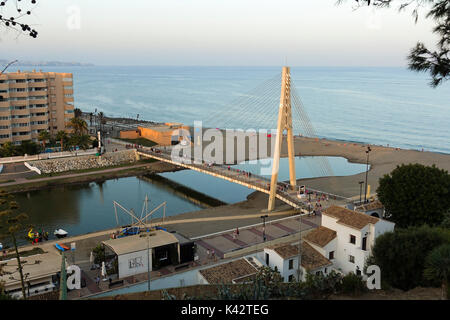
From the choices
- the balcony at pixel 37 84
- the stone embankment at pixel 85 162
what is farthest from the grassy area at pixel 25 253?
the balcony at pixel 37 84

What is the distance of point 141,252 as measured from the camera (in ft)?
57.7

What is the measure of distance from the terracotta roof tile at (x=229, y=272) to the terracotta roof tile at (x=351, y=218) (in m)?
4.82

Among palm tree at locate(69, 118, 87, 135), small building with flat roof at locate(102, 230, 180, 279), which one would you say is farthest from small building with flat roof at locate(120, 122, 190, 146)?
small building with flat roof at locate(102, 230, 180, 279)

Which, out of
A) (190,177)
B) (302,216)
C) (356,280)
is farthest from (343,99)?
(356,280)

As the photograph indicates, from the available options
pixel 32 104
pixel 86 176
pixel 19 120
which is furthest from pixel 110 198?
pixel 32 104

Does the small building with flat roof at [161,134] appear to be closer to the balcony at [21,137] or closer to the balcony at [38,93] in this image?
the balcony at [38,93]

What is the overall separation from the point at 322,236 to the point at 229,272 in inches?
199

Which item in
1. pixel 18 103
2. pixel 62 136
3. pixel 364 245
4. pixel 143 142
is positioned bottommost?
pixel 364 245

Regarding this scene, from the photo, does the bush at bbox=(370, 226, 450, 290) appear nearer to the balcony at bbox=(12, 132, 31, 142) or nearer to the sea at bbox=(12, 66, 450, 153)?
the balcony at bbox=(12, 132, 31, 142)

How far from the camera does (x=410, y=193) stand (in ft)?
65.5

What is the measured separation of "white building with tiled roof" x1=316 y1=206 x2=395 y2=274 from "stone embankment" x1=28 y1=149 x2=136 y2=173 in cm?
2640

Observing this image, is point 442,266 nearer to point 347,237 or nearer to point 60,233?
point 347,237

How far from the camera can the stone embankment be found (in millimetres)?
37094

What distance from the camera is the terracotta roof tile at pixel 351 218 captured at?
1750cm
